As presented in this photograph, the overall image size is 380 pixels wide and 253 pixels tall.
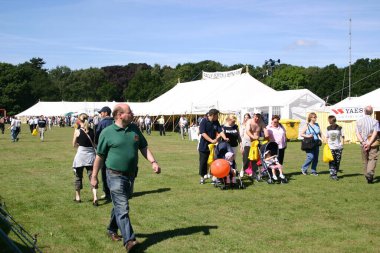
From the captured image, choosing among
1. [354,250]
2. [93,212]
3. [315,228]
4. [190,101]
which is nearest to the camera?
[354,250]

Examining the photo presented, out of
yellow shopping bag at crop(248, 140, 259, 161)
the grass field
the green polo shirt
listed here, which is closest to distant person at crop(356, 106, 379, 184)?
the grass field

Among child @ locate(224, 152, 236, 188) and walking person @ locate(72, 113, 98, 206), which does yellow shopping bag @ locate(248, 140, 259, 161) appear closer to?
child @ locate(224, 152, 236, 188)

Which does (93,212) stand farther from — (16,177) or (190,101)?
(190,101)

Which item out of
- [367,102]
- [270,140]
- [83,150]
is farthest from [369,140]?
[367,102]

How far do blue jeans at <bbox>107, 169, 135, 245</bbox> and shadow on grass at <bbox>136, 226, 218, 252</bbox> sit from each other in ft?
1.18

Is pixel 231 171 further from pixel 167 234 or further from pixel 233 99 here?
pixel 233 99

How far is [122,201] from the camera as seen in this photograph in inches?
237

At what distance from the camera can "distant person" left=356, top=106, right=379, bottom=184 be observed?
11.2 metres

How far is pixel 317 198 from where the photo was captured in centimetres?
943

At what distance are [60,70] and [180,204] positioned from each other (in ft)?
414

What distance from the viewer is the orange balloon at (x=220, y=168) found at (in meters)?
10.4

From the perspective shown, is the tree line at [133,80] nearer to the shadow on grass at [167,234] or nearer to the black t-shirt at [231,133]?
the black t-shirt at [231,133]

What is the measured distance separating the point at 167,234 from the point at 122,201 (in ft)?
3.73

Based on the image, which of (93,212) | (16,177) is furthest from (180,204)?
(16,177)
